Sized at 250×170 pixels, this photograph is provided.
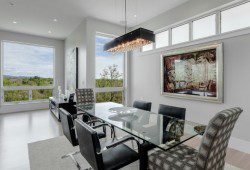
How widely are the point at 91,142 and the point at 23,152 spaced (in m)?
2.30

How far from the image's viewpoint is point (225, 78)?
319 cm

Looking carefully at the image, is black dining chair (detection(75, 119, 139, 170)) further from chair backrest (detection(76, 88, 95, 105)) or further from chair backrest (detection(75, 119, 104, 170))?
chair backrest (detection(76, 88, 95, 105))

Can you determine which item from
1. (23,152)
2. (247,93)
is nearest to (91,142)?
(23,152)

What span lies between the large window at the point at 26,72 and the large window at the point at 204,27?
20.7 feet

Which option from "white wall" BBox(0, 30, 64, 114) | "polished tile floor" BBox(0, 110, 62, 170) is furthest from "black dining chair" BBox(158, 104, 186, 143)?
"white wall" BBox(0, 30, 64, 114)

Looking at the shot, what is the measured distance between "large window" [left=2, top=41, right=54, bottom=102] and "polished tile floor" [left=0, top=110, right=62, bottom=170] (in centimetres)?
142

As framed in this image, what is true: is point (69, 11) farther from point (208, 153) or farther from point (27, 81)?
point (208, 153)

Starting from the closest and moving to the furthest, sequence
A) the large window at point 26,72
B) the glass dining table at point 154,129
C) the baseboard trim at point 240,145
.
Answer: the glass dining table at point 154,129 → the baseboard trim at point 240,145 → the large window at point 26,72

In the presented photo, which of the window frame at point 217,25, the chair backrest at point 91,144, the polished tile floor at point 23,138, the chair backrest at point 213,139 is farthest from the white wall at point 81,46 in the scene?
the chair backrest at point 213,139

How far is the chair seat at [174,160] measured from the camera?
158 cm

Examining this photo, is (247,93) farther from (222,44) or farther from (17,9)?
(17,9)

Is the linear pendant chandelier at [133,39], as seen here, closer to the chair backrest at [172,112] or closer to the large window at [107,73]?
the chair backrest at [172,112]

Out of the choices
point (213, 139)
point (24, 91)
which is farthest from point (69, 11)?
point (213, 139)

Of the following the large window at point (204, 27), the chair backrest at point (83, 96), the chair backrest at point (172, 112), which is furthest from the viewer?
the chair backrest at point (83, 96)
